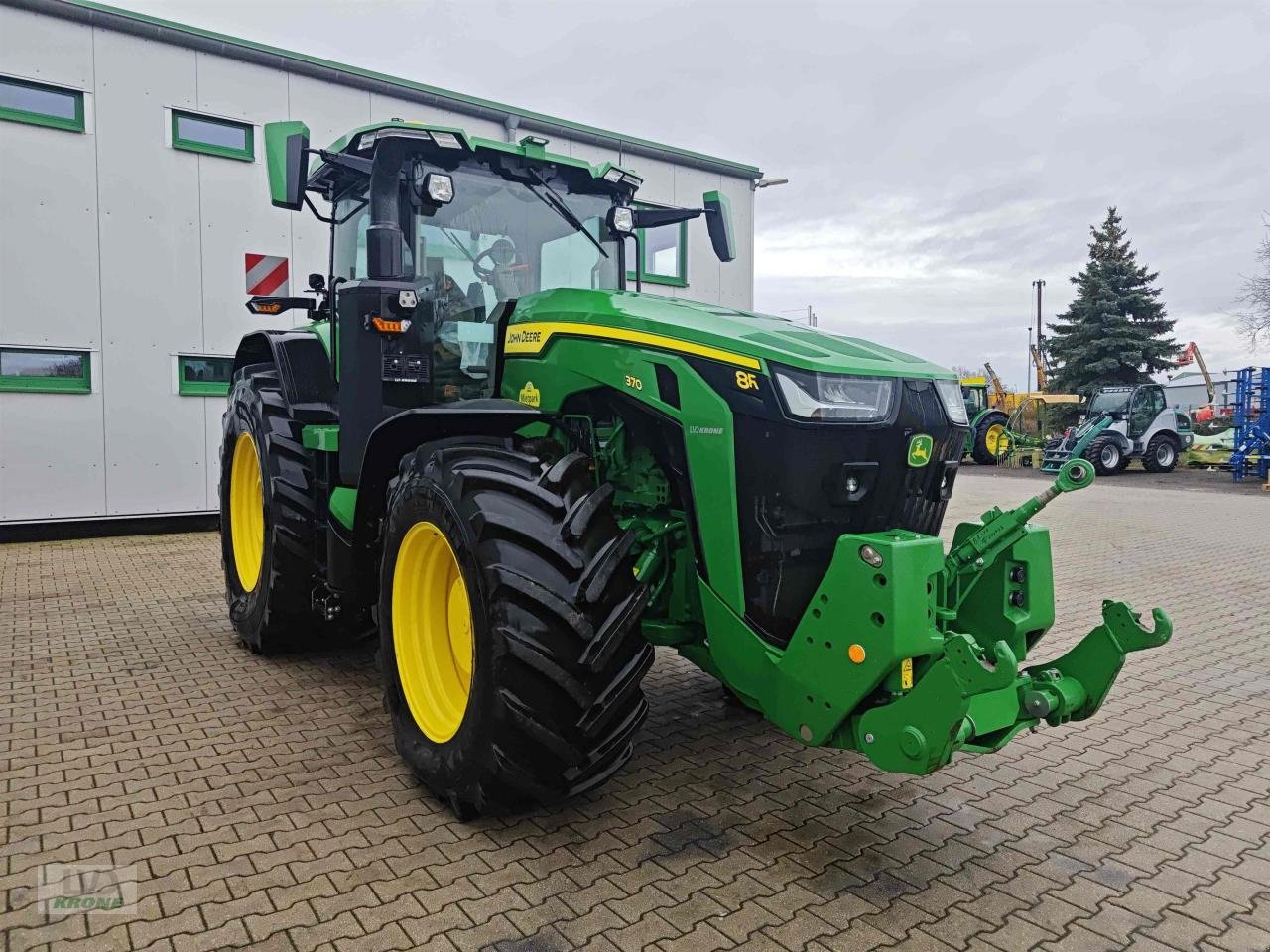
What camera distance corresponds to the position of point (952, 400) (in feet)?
10.7

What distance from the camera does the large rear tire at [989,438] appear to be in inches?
911

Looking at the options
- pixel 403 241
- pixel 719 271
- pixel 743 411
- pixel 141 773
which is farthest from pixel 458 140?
pixel 719 271

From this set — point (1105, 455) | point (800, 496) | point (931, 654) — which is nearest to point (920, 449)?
point (800, 496)

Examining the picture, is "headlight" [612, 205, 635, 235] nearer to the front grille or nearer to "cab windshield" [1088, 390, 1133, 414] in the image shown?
the front grille

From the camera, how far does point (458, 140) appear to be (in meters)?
3.85

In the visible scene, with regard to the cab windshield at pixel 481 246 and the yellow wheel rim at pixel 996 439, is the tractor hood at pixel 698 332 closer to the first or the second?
the cab windshield at pixel 481 246

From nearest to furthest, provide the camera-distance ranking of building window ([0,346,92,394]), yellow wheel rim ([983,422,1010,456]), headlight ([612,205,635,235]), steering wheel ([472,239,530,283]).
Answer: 1. steering wheel ([472,239,530,283])
2. headlight ([612,205,635,235])
3. building window ([0,346,92,394])
4. yellow wheel rim ([983,422,1010,456])

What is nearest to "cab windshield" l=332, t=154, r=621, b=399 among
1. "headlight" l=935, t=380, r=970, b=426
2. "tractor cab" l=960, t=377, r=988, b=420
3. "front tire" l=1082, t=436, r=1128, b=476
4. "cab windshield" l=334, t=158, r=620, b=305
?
"cab windshield" l=334, t=158, r=620, b=305

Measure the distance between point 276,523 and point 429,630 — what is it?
1664 millimetres

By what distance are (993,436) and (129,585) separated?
21252 millimetres

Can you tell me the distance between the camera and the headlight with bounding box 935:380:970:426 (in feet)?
10.5

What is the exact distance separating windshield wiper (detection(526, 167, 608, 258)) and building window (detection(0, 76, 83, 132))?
731 cm

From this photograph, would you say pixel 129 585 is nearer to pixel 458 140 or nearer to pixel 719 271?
pixel 458 140

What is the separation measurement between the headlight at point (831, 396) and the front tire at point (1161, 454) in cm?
2167
